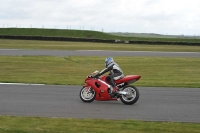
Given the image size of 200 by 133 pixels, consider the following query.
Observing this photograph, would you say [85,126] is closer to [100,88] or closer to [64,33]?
[100,88]

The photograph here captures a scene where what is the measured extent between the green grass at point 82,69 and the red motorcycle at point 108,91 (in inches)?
191

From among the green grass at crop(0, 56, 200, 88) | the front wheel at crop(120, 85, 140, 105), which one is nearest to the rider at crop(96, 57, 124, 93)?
the front wheel at crop(120, 85, 140, 105)

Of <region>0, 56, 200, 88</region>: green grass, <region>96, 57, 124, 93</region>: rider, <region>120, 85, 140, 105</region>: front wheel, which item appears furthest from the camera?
<region>0, 56, 200, 88</region>: green grass

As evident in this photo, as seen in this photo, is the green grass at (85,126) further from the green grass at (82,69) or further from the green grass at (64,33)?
the green grass at (64,33)

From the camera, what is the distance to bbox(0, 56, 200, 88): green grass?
17.8 metres

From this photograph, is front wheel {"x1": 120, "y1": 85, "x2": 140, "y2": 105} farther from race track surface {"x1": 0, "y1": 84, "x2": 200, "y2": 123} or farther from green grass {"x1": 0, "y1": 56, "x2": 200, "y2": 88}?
green grass {"x1": 0, "y1": 56, "x2": 200, "y2": 88}

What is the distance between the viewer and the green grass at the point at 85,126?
7.63 metres

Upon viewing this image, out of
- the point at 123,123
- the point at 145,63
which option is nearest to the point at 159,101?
the point at 123,123

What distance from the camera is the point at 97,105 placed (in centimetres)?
1109

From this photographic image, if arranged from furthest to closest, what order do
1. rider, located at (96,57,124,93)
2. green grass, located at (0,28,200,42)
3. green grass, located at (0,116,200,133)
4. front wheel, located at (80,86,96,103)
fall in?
green grass, located at (0,28,200,42) → front wheel, located at (80,86,96,103) → rider, located at (96,57,124,93) → green grass, located at (0,116,200,133)

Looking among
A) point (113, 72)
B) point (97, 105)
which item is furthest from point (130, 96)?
point (97, 105)

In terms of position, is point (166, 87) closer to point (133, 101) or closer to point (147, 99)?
point (147, 99)

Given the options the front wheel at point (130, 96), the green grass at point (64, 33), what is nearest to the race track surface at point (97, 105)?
the front wheel at point (130, 96)

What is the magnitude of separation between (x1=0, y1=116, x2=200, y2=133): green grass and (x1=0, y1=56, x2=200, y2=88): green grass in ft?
24.9
